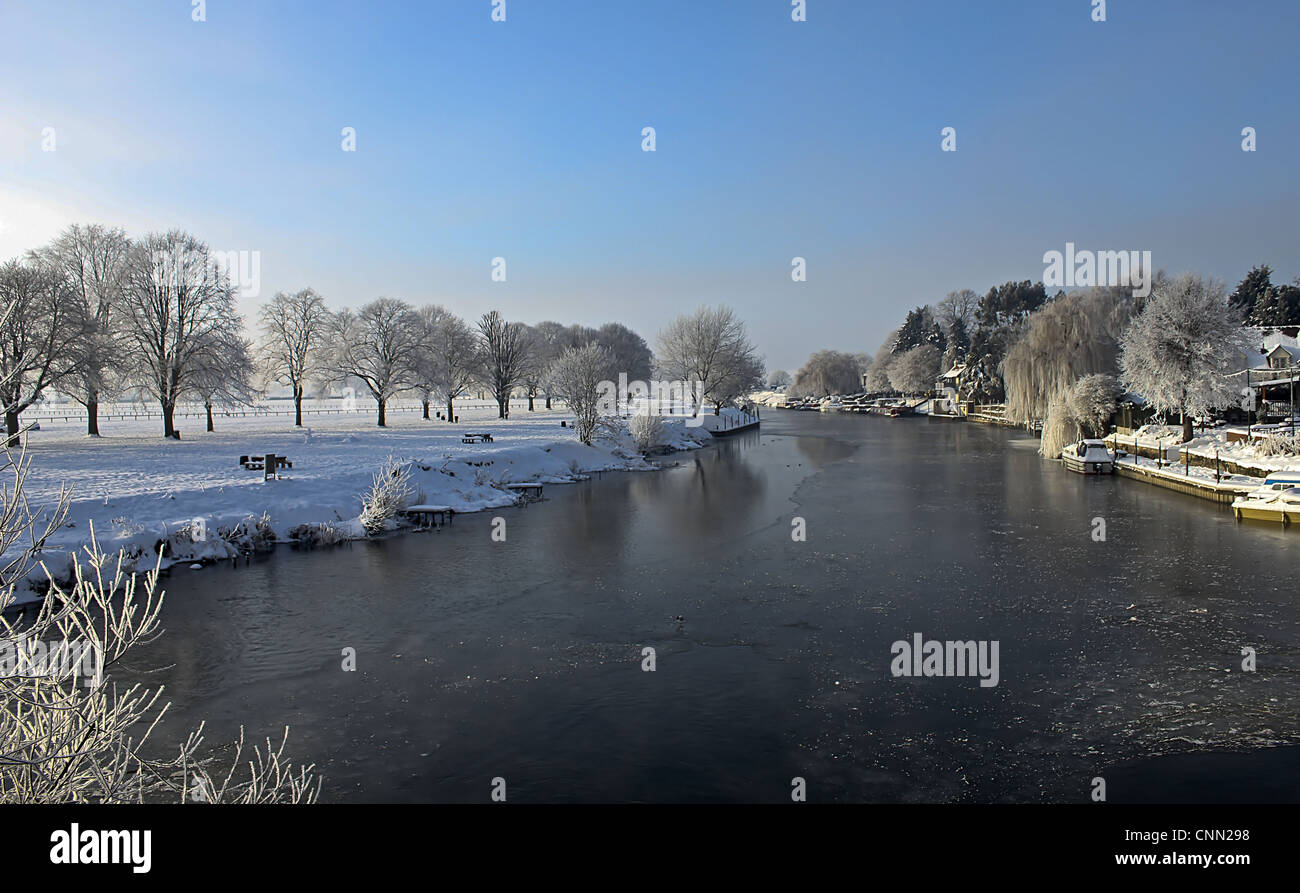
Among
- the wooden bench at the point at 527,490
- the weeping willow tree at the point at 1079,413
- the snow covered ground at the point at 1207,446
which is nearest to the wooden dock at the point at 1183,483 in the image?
the snow covered ground at the point at 1207,446

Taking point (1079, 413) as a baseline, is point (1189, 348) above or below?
above

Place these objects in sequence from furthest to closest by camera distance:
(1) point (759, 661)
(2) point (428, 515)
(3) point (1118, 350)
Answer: (3) point (1118, 350)
(2) point (428, 515)
(1) point (759, 661)

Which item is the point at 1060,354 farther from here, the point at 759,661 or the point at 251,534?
the point at 251,534

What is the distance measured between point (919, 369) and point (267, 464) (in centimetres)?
10239

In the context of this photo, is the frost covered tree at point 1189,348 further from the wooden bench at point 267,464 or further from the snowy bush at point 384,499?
the wooden bench at point 267,464

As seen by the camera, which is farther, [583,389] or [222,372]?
[583,389]

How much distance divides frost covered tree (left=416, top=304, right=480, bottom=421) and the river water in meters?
36.1

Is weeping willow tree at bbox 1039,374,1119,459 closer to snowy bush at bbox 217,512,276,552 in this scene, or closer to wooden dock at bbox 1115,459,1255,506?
wooden dock at bbox 1115,459,1255,506

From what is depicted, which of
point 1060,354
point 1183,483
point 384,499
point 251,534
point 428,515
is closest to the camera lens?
point 251,534

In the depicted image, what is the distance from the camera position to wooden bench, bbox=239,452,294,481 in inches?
930

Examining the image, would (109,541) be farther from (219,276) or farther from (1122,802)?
(219,276)

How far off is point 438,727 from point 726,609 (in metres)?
6.25

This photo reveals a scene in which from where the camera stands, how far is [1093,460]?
34719mm

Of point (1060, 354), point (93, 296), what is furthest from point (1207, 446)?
point (93, 296)
